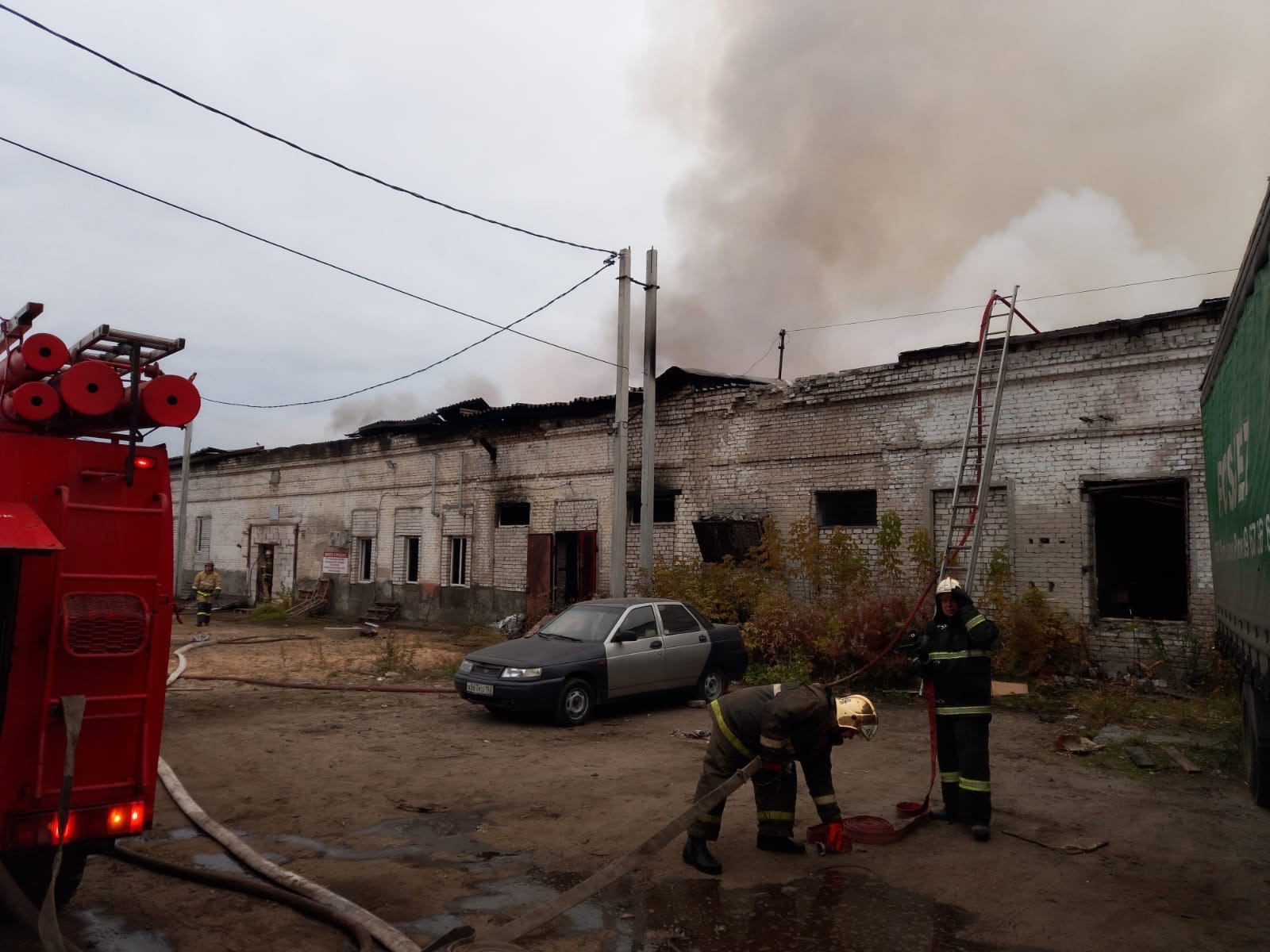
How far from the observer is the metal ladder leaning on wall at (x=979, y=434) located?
12.5 meters

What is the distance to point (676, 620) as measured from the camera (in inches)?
457

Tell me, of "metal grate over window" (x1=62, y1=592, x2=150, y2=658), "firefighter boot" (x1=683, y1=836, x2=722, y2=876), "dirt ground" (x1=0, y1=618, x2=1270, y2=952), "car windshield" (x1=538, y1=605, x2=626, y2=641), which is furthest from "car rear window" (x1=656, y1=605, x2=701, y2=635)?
"metal grate over window" (x1=62, y1=592, x2=150, y2=658)

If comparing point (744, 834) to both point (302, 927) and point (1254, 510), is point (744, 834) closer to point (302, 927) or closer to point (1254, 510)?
point (302, 927)

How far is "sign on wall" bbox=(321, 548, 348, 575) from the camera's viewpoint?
25.7 m

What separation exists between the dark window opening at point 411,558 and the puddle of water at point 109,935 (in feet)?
63.6

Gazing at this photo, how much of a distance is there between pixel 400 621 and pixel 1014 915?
20389 millimetres

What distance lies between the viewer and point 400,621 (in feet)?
77.0

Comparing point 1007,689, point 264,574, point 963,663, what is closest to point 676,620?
point 1007,689

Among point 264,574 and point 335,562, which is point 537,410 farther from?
point 264,574

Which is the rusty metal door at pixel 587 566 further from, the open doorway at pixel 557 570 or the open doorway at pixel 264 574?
the open doorway at pixel 264 574

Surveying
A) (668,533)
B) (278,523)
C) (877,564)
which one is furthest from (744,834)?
(278,523)

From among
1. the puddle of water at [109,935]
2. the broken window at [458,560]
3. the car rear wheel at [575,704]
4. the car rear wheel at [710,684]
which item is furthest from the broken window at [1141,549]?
the broken window at [458,560]

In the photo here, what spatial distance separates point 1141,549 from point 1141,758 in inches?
318

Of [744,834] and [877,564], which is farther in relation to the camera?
[877,564]
